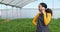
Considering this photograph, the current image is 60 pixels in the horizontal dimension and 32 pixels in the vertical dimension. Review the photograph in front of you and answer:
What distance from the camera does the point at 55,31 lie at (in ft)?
21.5

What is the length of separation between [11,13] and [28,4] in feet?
4.56

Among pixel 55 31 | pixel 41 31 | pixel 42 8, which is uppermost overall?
pixel 42 8

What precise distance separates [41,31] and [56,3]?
30.1ft

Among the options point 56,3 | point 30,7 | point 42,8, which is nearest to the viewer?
point 42,8

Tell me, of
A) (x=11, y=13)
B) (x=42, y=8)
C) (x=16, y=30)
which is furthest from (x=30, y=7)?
(x=42, y=8)

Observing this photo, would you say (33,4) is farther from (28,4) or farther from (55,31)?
(55,31)

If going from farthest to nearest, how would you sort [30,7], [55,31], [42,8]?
[30,7] < [55,31] < [42,8]

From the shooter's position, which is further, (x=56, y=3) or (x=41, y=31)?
(x=56, y=3)

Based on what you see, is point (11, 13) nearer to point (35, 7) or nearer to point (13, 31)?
point (35, 7)

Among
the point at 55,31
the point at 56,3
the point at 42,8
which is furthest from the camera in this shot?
the point at 56,3

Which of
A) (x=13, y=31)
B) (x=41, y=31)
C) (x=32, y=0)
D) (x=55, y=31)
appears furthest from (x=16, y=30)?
(x=32, y=0)

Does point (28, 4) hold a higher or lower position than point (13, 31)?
higher

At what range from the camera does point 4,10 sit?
13.0 m

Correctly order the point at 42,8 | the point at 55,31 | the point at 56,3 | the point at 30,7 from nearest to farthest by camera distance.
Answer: the point at 42,8 → the point at 55,31 → the point at 56,3 → the point at 30,7
